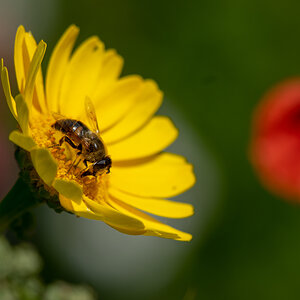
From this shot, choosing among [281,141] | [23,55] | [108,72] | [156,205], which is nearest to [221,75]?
[281,141]

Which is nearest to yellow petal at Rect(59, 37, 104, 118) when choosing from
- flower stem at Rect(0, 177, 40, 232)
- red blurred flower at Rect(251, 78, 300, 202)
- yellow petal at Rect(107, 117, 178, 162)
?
yellow petal at Rect(107, 117, 178, 162)

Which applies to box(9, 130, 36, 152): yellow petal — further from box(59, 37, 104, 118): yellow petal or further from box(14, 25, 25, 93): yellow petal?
box(59, 37, 104, 118): yellow petal

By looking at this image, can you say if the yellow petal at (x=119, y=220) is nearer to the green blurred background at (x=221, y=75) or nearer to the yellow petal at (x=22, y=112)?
the yellow petal at (x=22, y=112)

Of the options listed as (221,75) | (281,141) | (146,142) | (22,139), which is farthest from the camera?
(221,75)

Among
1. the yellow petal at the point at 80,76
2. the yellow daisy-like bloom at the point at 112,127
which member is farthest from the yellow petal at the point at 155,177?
the yellow petal at the point at 80,76

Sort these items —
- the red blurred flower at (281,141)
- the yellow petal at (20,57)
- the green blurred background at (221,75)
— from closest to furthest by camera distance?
the yellow petal at (20,57)
the red blurred flower at (281,141)
the green blurred background at (221,75)

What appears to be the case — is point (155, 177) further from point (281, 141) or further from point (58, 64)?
point (281, 141)

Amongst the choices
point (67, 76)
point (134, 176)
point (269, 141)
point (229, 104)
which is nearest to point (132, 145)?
point (134, 176)
